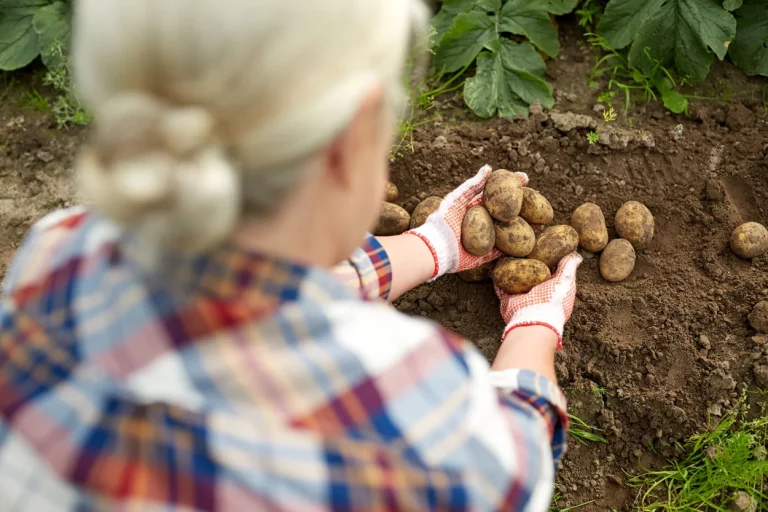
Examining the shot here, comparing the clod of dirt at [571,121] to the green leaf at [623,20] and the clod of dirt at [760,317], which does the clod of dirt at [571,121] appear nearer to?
the green leaf at [623,20]

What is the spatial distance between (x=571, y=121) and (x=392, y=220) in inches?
32.4

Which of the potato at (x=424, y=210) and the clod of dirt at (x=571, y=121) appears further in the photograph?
the clod of dirt at (x=571, y=121)

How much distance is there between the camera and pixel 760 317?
2.18 metres

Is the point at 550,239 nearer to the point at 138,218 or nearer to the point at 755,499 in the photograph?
the point at 755,499

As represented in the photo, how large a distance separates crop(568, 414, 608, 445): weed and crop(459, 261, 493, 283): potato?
1.83 feet

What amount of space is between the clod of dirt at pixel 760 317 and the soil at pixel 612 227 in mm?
37

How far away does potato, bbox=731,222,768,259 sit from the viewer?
7.45 ft

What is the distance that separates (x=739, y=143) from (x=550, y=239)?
2.90 feet

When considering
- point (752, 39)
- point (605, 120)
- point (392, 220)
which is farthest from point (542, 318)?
point (752, 39)

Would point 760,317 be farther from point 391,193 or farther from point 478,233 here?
point 391,193

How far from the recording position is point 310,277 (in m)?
1.02

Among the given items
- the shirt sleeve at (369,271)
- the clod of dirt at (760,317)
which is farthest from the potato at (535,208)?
the clod of dirt at (760,317)

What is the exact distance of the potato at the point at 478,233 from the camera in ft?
7.16

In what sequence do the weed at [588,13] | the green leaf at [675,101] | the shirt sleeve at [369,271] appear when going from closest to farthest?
the shirt sleeve at [369,271] → the green leaf at [675,101] → the weed at [588,13]
